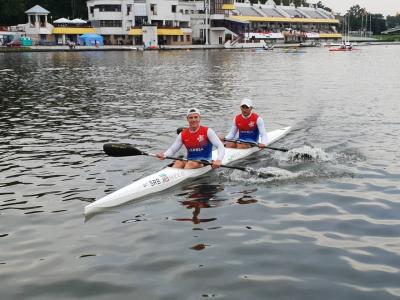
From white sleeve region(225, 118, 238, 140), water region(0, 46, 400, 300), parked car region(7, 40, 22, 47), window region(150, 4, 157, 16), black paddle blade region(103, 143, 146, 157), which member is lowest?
water region(0, 46, 400, 300)

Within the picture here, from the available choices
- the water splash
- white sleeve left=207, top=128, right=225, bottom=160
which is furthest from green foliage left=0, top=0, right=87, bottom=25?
white sleeve left=207, top=128, right=225, bottom=160

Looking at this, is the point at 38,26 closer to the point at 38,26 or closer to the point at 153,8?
the point at 38,26

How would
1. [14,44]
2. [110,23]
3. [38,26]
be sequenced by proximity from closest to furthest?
[14,44]
[38,26]
[110,23]

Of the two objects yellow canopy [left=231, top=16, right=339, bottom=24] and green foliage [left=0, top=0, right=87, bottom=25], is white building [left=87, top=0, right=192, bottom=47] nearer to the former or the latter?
green foliage [left=0, top=0, right=87, bottom=25]

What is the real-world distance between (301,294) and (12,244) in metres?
6.33

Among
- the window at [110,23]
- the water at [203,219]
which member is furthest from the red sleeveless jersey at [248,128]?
the window at [110,23]

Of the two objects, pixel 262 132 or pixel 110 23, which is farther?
pixel 110 23

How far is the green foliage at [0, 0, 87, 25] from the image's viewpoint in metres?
115

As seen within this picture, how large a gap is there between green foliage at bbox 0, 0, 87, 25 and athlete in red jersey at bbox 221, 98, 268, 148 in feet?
374

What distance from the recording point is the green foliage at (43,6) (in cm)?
11525

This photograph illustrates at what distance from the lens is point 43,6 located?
129500mm

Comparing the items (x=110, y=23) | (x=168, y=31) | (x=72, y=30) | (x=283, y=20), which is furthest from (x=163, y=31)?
(x=283, y=20)

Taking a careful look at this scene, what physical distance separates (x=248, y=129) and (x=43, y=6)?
127336 millimetres

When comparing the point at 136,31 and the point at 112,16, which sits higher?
the point at 112,16
